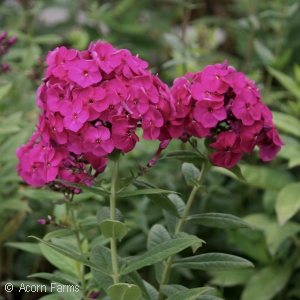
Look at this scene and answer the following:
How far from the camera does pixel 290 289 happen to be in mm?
2152

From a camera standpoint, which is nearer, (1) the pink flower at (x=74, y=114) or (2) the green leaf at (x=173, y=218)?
(1) the pink flower at (x=74, y=114)

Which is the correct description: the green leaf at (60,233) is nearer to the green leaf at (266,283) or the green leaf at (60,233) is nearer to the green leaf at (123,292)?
the green leaf at (123,292)

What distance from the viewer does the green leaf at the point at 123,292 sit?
105cm

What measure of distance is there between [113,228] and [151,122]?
216mm

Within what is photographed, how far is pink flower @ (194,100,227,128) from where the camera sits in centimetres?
113

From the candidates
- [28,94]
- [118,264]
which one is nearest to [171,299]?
[118,264]

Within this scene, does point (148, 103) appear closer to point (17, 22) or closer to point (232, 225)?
point (232, 225)

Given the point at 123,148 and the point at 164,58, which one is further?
the point at 164,58

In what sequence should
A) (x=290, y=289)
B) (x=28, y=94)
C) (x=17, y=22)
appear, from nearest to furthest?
(x=290, y=289), (x=28, y=94), (x=17, y=22)

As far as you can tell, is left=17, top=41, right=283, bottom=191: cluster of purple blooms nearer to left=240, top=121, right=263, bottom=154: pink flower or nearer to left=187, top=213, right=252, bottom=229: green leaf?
left=240, top=121, right=263, bottom=154: pink flower

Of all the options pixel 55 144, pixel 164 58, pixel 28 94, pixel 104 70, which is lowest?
pixel 164 58

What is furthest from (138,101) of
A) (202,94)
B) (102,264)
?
(102,264)

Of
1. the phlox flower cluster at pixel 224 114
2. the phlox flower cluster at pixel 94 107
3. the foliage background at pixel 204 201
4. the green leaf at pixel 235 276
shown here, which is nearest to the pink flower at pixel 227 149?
the phlox flower cluster at pixel 224 114

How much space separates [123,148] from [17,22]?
2507 mm
